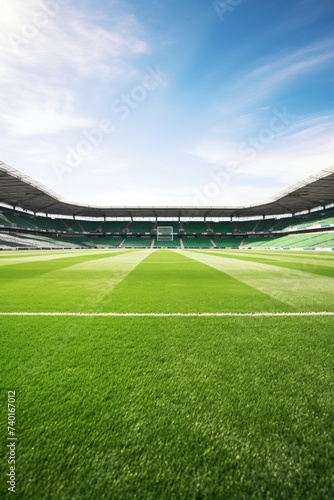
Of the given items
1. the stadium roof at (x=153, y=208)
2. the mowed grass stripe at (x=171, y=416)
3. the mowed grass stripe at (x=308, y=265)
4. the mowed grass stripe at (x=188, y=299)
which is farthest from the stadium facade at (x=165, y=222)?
the mowed grass stripe at (x=171, y=416)

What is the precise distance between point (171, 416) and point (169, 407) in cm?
9

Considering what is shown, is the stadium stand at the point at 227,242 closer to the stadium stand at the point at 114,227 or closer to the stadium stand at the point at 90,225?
the stadium stand at the point at 114,227

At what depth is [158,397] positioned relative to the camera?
161 centimetres

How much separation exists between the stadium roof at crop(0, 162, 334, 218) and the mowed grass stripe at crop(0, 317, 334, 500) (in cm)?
3548

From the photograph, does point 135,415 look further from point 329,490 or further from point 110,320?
→ point 110,320

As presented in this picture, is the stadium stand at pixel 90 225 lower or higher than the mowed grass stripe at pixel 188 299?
higher

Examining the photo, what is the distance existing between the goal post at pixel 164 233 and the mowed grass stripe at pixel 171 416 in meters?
64.8

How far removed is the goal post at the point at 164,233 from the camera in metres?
67.3

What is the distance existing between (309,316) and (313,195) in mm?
48913

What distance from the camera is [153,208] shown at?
60969mm

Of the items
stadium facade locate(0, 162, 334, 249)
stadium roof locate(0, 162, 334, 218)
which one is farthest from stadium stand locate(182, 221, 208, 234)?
stadium roof locate(0, 162, 334, 218)

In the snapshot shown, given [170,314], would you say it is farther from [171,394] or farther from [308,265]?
[308,265]

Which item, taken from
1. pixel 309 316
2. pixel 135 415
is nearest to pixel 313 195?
pixel 309 316

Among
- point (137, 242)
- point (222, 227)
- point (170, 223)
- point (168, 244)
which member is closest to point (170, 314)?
point (168, 244)
